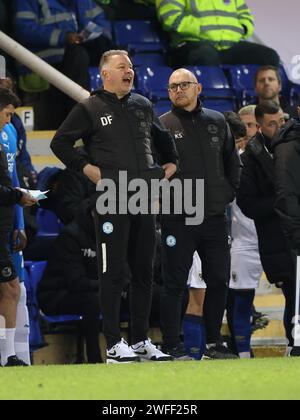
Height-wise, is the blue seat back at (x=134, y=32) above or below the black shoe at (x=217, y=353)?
above

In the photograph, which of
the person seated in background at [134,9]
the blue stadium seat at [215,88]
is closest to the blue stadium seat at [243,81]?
the blue stadium seat at [215,88]

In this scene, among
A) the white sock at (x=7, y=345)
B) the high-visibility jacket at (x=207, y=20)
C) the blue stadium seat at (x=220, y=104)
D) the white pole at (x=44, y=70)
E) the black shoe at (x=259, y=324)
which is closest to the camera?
the white sock at (x=7, y=345)

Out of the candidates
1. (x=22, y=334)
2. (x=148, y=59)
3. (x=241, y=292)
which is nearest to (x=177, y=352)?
(x=22, y=334)

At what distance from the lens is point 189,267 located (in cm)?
776

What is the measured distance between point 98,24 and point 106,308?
4.55 m

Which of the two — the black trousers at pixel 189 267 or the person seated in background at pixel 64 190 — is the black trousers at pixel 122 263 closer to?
the black trousers at pixel 189 267

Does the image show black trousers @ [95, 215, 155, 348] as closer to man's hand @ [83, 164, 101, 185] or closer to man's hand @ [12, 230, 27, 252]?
man's hand @ [83, 164, 101, 185]

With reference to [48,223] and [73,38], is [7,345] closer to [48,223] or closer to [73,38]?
[48,223]

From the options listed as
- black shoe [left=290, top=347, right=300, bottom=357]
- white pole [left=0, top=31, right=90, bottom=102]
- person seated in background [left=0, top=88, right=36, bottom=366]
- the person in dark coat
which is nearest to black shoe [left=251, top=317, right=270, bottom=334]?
the person in dark coat

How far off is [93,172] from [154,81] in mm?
4050

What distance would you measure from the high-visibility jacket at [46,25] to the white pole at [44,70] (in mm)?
558

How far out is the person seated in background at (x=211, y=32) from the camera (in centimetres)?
1162

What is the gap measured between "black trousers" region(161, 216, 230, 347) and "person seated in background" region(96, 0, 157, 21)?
4681 millimetres
